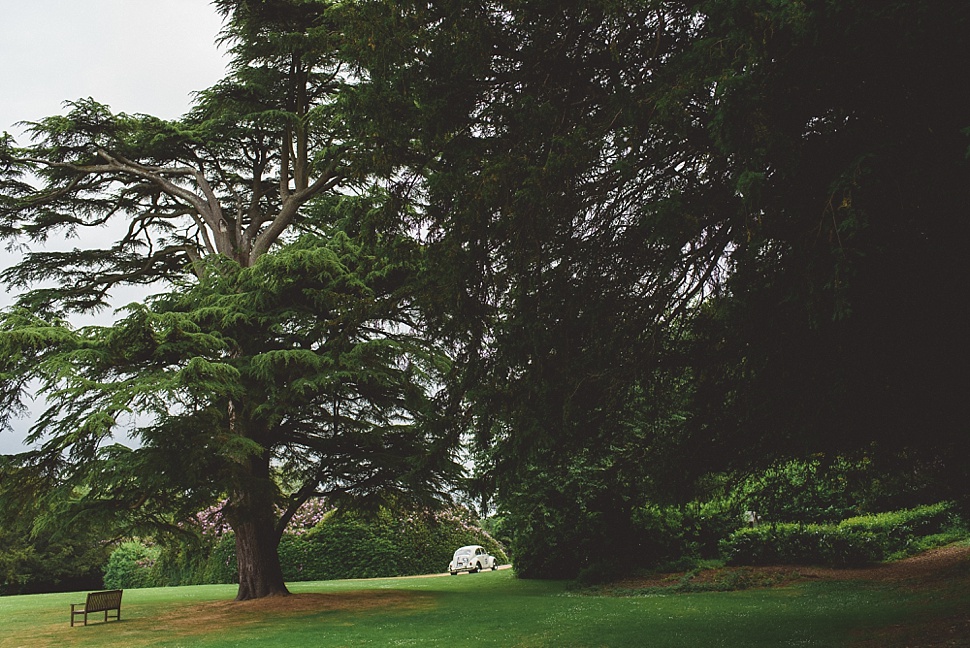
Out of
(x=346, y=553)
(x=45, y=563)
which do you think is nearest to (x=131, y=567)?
(x=45, y=563)

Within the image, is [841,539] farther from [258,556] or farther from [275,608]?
[258,556]

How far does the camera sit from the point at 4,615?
1806cm

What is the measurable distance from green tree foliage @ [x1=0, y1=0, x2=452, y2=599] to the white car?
12199 mm

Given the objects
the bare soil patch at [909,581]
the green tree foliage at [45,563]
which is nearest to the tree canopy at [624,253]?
the bare soil patch at [909,581]

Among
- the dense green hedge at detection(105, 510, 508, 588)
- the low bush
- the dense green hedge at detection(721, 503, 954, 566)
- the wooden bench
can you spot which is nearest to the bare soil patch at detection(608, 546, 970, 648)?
the dense green hedge at detection(721, 503, 954, 566)

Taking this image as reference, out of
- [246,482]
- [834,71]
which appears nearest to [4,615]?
[246,482]

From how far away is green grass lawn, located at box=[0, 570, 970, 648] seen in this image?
10305 mm

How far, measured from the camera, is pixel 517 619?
43.0ft

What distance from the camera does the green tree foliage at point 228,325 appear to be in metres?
14.7

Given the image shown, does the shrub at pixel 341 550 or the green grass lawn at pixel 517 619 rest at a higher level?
the shrub at pixel 341 550

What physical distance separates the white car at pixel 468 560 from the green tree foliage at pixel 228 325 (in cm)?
1220

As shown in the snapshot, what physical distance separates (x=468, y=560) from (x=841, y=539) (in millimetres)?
15984

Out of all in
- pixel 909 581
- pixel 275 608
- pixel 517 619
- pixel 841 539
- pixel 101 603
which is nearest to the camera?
pixel 517 619

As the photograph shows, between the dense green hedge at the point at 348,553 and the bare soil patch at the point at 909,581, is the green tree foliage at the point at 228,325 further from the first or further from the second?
the dense green hedge at the point at 348,553
